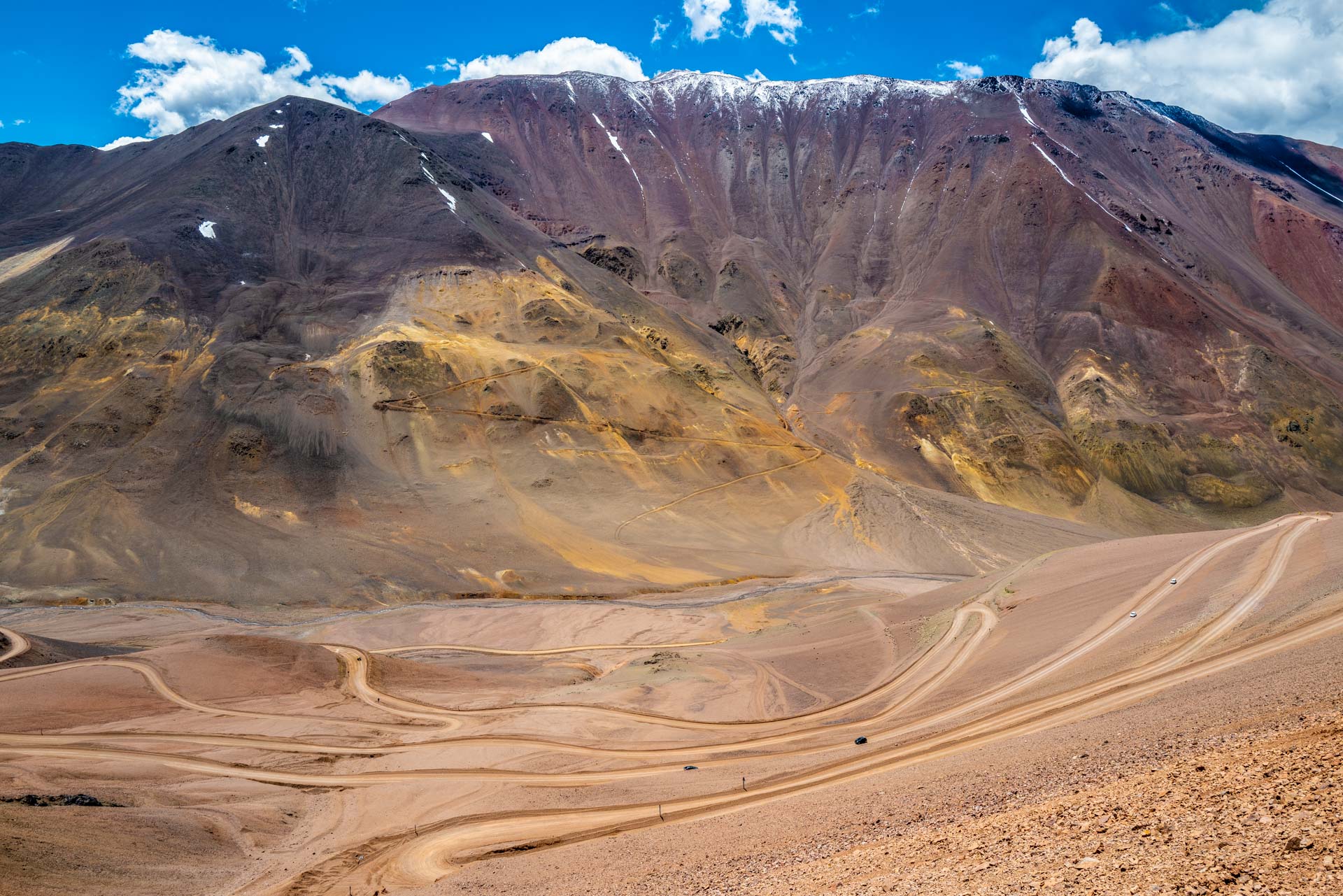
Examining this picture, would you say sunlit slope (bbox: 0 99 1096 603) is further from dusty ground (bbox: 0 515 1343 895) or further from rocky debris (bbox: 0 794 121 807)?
rocky debris (bbox: 0 794 121 807)

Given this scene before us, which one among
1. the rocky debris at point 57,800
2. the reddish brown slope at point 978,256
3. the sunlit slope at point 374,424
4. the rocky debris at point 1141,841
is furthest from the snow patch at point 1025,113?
the rocky debris at point 57,800

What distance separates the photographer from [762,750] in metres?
19.6

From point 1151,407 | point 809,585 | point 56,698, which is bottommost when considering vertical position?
point 809,585

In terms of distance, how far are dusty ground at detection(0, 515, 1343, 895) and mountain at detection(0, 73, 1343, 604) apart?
21.1m

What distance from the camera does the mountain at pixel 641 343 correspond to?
174ft

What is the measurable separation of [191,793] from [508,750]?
6.99 metres

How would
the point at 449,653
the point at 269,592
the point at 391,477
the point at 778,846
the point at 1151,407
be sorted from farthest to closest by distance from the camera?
the point at 1151,407 → the point at 391,477 → the point at 269,592 → the point at 449,653 → the point at 778,846

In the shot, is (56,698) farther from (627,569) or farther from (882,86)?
(882,86)

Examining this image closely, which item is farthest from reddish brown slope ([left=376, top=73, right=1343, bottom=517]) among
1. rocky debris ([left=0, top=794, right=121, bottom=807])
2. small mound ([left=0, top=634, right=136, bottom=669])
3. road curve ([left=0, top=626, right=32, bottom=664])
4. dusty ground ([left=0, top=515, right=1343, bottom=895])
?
rocky debris ([left=0, top=794, right=121, bottom=807])

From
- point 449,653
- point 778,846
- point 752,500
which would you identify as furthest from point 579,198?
point 778,846

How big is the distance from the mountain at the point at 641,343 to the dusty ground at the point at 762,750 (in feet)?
69.1

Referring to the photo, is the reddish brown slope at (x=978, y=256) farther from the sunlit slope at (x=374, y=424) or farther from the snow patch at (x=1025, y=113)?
the sunlit slope at (x=374, y=424)

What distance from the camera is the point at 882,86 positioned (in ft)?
421

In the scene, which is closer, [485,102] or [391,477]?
[391,477]
